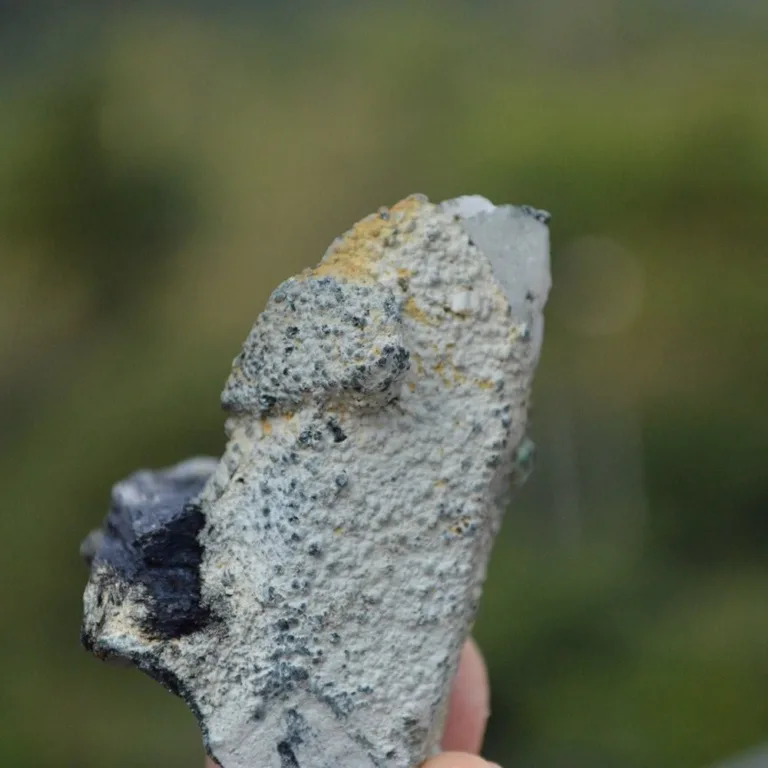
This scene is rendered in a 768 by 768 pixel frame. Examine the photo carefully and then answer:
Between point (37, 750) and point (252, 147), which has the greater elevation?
point (252, 147)

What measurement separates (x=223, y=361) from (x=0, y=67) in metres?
0.49

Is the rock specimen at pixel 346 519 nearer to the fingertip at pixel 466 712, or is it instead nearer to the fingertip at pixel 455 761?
the fingertip at pixel 455 761

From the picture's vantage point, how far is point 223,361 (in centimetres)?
132

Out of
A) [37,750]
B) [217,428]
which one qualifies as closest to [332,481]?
[217,428]

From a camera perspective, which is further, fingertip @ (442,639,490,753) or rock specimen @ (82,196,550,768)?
fingertip @ (442,639,490,753)

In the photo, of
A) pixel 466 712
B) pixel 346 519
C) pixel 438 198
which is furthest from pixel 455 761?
pixel 438 198

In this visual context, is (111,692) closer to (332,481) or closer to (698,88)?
(332,481)

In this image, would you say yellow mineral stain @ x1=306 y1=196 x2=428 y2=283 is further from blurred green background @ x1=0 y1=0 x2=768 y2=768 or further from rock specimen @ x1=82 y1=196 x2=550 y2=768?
blurred green background @ x1=0 y1=0 x2=768 y2=768

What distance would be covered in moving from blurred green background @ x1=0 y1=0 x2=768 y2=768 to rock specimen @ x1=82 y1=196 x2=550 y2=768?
2.18 feet

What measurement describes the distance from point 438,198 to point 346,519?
769 mm

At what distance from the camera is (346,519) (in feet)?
2.04

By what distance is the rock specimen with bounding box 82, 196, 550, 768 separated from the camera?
2.04 feet

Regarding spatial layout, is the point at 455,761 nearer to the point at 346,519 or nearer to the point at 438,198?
the point at 346,519

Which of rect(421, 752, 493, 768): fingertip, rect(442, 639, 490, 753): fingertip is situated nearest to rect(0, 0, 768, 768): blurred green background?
rect(442, 639, 490, 753): fingertip
